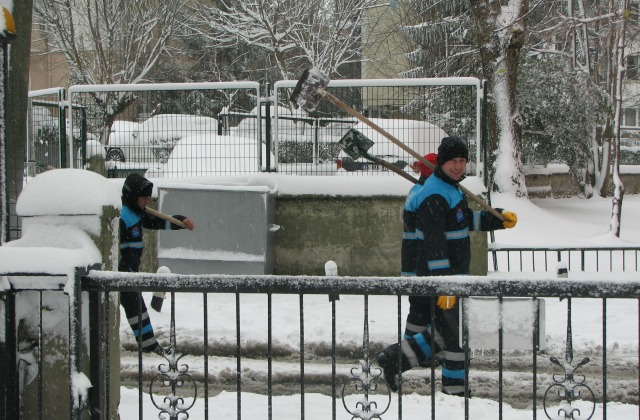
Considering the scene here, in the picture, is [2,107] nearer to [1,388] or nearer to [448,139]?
[1,388]

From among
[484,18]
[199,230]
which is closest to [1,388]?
[199,230]

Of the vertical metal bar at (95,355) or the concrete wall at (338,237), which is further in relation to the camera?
the concrete wall at (338,237)

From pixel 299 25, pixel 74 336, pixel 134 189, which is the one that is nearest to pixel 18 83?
pixel 134 189

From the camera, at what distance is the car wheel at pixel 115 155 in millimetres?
9453

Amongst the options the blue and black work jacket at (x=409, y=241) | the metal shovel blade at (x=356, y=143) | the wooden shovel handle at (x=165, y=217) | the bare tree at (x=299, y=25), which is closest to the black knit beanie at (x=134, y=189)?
the wooden shovel handle at (x=165, y=217)

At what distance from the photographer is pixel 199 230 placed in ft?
29.1

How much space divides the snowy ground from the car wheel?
1.85 metres

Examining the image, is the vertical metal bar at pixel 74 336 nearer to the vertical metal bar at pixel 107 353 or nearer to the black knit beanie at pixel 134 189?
the vertical metal bar at pixel 107 353

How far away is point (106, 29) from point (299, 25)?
22.0 ft

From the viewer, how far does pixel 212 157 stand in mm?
9359

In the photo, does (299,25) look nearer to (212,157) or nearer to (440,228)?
(212,157)

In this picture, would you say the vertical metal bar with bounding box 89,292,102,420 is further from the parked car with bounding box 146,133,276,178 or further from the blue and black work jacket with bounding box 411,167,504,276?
the parked car with bounding box 146,133,276,178

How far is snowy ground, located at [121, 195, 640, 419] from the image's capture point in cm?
525

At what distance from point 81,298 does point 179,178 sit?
221 inches
